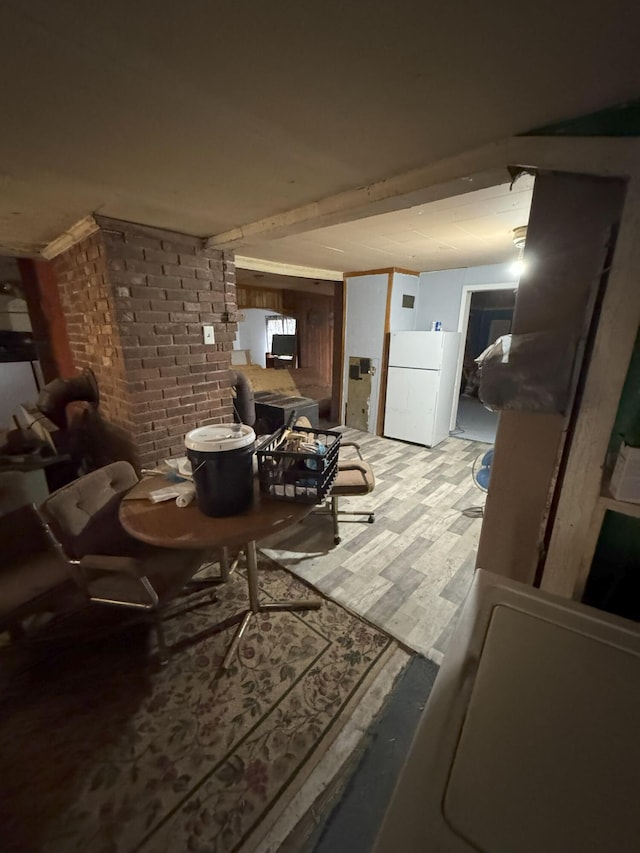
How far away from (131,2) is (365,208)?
3.92 feet

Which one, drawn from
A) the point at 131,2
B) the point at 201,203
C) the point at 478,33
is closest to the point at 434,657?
the point at 478,33

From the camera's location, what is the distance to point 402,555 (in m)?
2.32

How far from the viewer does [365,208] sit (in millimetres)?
1677

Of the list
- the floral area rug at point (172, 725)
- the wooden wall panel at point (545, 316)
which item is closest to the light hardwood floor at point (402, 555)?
the floral area rug at point (172, 725)

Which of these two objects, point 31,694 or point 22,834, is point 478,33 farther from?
point 31,694

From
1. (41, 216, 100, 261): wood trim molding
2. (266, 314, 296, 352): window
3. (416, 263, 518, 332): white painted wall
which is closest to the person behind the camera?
(41, 216, 100, 261): wood trim molding

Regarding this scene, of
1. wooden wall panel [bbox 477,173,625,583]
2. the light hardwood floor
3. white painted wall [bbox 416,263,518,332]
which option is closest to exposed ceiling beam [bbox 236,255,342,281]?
white painted wall [bbox 416,263,518,332]

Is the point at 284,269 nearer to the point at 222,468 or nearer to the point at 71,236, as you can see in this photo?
the point at 71,236

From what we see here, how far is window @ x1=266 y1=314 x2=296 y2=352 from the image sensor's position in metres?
11.4

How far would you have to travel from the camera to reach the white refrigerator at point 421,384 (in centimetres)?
407

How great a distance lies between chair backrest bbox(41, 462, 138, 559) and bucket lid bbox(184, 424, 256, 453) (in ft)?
2.47

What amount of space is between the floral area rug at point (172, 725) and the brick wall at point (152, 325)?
1.28m

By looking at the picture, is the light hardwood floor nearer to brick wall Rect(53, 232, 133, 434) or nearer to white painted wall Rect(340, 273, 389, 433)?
brick wall Rect(53, 232, 133, 434)

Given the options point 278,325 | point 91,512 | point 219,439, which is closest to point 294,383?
point 278,325
